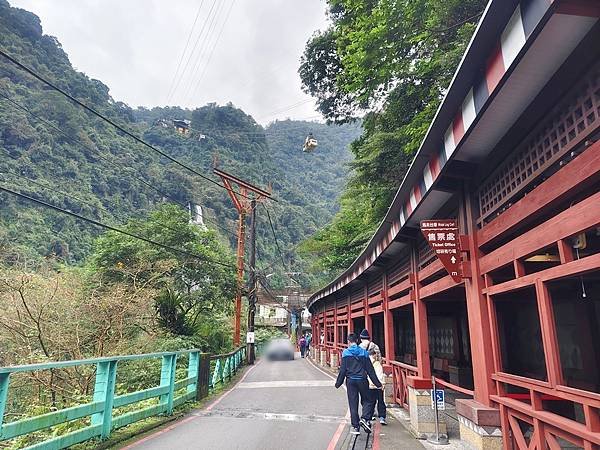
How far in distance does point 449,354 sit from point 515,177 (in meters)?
8.75

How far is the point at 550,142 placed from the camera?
3.14 metres

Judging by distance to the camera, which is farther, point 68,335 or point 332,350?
point 332,350

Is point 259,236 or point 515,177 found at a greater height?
point 259,236

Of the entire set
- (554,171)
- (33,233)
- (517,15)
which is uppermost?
(33,233)

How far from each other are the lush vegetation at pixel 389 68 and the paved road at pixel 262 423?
5491 millimetres

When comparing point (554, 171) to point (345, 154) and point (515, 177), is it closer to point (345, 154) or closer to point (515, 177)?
point (515, 177)

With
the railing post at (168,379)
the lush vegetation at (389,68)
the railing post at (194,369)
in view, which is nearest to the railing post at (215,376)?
the railing post at (194,369)

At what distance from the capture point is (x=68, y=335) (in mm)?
10172

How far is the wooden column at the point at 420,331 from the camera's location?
648 centimetres

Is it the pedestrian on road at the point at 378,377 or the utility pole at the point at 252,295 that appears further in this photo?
the utility pole at the point at 252,295

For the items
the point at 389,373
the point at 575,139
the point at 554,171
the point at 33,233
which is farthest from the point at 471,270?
the point at 33,233

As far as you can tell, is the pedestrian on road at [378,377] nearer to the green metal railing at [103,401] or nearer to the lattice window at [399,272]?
the lattice window at [399,272]

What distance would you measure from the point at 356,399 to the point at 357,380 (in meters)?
0.29

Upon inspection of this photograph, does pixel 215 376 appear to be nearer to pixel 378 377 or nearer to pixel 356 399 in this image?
pixel 378 377
